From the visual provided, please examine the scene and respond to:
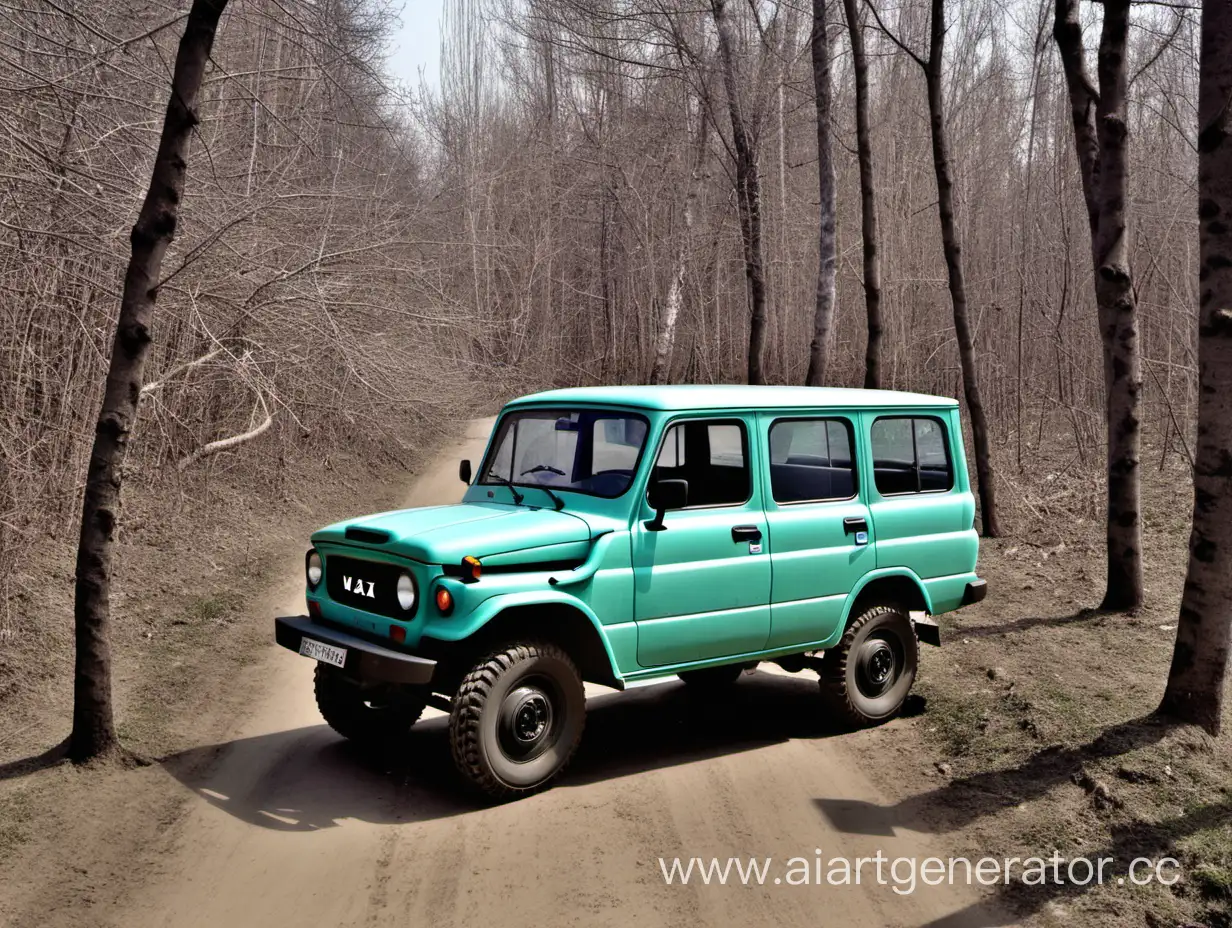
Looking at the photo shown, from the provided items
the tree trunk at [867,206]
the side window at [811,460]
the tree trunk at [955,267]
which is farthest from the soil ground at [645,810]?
the tree trunk at [867,206]

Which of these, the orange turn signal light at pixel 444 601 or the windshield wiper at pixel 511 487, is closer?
the orange turn signal light at pixel 444 601

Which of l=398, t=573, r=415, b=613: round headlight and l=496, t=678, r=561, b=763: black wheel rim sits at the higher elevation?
l=398, t=573, r=415, b=613: round headlight

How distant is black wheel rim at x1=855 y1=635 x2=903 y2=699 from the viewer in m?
6.76

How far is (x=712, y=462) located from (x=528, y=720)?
1.71 meters

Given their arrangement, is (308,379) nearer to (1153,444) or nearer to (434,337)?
(434,337)

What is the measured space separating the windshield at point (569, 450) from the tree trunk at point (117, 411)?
199cm

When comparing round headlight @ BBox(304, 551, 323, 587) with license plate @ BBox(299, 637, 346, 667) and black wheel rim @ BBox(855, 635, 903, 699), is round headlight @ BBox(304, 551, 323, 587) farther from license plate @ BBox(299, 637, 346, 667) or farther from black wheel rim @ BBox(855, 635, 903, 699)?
black wheel rim @ BBox(855, 635, 903, 699)

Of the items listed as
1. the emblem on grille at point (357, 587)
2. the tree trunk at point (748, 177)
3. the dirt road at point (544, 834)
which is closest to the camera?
the dirt road at point (544, 834)

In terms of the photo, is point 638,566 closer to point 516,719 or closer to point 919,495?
point 516,719

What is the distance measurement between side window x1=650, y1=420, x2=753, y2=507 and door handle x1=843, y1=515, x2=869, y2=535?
0.69 meters

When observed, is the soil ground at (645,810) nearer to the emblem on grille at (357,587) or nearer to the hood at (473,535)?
the emblem on grille at (357,587)

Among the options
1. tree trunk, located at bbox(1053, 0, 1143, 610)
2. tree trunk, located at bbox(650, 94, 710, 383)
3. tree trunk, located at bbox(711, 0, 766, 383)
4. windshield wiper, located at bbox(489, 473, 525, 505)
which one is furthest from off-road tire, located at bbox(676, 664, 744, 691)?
tree trunk, located at bbox(650, 94, 710, 383)

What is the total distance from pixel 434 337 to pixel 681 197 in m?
11.3

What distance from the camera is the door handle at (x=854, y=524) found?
659cm
